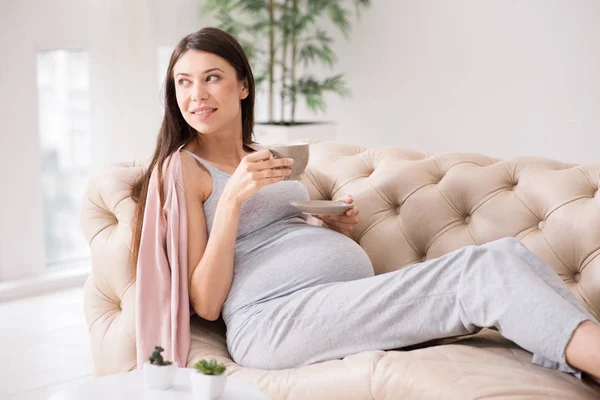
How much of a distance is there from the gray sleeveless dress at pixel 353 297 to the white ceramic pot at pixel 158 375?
51cm

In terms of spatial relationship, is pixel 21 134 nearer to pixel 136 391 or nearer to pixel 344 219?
pixel 344 219

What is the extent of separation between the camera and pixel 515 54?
14.8ft

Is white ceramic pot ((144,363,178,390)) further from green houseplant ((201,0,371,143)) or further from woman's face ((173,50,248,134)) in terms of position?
green houseplant ((201,0,371,143))

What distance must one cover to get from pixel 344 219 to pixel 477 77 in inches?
113

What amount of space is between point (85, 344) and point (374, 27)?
3.06 metres

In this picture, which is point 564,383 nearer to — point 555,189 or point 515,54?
point 555,189

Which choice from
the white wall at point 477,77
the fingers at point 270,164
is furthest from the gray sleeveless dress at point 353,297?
the white wall at point 477,77

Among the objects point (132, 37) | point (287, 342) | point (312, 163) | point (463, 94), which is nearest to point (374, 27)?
point (463, 94)

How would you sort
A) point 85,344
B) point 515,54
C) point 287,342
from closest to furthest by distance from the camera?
1. point 287,342
2. point 85,344
3. point 515,54

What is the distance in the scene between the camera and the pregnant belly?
1.88 meters

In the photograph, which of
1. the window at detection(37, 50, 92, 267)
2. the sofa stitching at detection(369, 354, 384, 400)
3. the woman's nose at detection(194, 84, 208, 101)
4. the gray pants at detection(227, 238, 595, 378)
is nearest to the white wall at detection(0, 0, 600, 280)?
the window at detection(37, 50, 92, 267)

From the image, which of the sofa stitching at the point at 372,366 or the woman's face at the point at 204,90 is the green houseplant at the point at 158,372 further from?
the woman's face at the point at 204,90

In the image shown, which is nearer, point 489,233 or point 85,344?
point 489,233

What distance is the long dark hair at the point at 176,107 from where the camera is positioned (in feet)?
6.53
